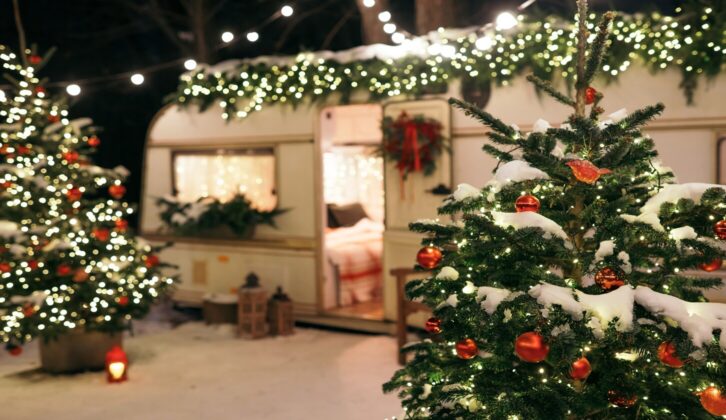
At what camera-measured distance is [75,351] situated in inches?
256

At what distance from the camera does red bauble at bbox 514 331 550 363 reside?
8.72ft

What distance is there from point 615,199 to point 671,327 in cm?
67

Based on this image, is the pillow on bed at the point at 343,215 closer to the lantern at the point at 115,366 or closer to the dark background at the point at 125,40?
the lantern at the point at 115,366

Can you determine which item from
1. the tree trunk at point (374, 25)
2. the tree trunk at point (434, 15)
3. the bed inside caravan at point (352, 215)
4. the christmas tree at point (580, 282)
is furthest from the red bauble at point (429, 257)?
the tree trunk at point (374, 25)

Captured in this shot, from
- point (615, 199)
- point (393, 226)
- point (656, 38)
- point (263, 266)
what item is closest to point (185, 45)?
point (263, 266)

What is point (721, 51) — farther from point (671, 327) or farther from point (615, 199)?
point (671, 327)

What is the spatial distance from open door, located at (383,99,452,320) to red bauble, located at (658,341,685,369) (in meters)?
4.14

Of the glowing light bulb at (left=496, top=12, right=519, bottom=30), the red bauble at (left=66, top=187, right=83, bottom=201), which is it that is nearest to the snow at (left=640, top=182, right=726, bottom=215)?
the glowing light bulb at (left=496, top=12, right=519, bottom=30)

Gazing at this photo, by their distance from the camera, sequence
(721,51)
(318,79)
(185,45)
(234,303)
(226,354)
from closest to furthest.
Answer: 1. (721,51)
2. (226,354)
3. (318,79)
4. (234,303)
5. (185,45)

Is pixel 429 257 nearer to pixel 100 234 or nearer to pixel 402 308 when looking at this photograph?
pixel 402 308

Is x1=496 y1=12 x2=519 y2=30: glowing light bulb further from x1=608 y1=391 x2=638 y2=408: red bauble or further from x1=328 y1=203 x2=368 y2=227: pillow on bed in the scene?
x1=608 y1=391 x2=638 y2=408: red bauble

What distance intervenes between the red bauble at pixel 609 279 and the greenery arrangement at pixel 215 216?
5335 mm

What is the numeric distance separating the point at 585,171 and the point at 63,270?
4.45m

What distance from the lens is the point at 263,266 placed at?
815 centimetres
